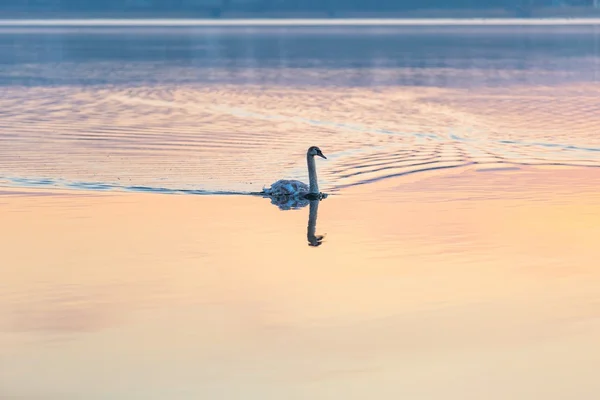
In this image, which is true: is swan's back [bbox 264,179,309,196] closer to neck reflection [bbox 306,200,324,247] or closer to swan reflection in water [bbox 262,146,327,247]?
swan reflection in water [bbox 262,146,327,247]

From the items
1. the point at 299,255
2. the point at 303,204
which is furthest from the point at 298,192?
the point at 299,255

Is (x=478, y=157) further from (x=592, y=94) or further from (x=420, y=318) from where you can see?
(x=592, y=94)

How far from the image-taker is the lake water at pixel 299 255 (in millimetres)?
15073

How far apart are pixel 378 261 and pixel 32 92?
40.4 meters

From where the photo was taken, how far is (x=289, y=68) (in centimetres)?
8100

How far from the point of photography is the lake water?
1507cm

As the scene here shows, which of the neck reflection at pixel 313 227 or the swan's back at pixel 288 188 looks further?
the swan's back at pixel 288 188

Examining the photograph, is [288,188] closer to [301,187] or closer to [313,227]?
[301,187]

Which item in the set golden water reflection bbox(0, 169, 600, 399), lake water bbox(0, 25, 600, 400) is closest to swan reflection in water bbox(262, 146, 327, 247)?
lake water bbox(0, 25, 600, 400)

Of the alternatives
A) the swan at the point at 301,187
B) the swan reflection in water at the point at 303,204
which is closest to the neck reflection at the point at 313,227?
the swan reflection in water at the point at 303,204

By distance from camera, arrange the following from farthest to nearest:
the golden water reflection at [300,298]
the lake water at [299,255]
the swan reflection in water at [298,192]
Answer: the swan reflection in water at [298,192] → the lake water at [299,255] → the golden water reflection at [300,298]

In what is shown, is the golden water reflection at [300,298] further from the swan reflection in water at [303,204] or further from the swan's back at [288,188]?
the swan's back at [288,188]

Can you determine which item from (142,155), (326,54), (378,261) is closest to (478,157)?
(142,155)

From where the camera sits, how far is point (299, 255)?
69.4 feet
